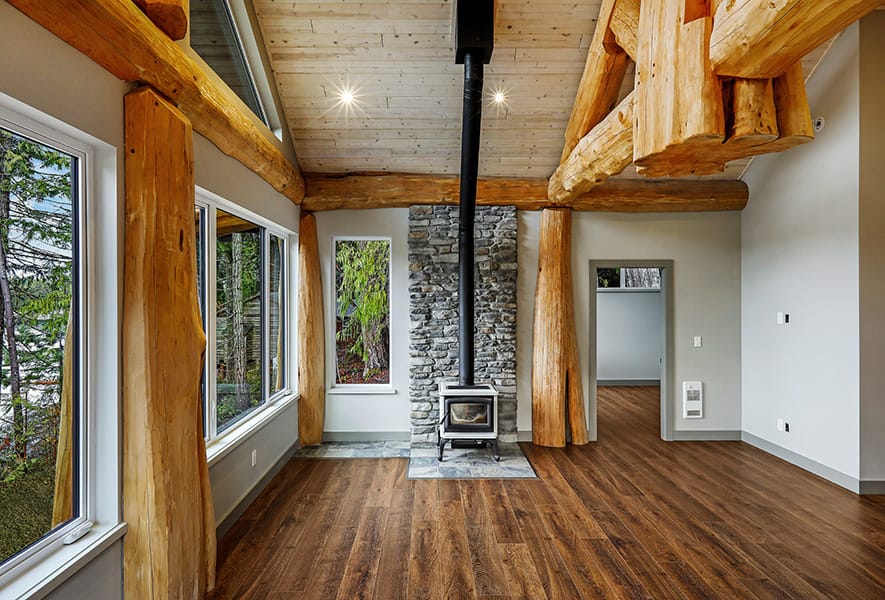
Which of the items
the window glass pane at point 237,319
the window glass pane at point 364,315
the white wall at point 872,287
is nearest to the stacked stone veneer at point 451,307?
the window glass pane at point 364,315

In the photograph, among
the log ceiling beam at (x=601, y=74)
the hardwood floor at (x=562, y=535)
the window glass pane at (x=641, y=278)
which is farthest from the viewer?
the window glass pane at (x=641, y=278)

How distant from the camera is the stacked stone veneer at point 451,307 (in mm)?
5312

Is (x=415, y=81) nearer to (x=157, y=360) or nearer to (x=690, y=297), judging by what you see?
(x=157, y=360)

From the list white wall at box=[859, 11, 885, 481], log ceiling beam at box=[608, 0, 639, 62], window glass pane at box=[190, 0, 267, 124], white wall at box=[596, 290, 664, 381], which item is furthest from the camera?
white wall at box=[596, 290, 664, 381]

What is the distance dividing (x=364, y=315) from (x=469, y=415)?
1684 mm

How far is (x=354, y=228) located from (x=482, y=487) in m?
3.04

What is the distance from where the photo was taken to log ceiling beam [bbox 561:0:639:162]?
3709mm

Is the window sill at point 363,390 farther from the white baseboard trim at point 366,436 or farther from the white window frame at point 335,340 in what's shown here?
the white baseboard trim at point 366,436

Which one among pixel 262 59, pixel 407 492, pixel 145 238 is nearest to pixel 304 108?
pixel 262 59

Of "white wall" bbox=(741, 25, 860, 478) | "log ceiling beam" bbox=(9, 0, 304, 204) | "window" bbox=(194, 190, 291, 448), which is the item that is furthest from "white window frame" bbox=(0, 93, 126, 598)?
"white wall" bbox=(741, 25, 860, 478)

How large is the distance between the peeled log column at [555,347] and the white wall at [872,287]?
2.39 m

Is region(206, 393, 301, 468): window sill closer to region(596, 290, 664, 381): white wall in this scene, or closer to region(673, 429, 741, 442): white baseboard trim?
region(673, 429, 741, 442): white baseboard trim

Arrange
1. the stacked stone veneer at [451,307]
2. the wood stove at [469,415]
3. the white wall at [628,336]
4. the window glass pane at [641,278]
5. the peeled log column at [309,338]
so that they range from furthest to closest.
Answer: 1. the window glass pane at [641,278]
2. the white wall at [628,336]
3. the stacked stone veneer at [451,307]
4. the peeled log column at [309,338]
5. the wood stove at [469,415]

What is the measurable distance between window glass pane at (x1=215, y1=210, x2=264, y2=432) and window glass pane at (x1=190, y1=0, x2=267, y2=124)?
103 centimetres
